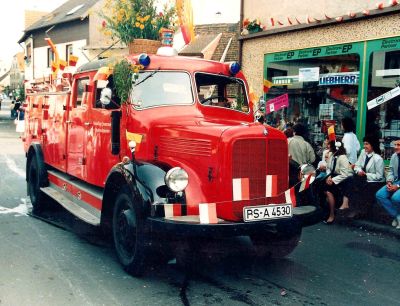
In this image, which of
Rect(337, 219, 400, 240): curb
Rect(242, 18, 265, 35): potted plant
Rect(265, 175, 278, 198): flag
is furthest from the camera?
Rect(242, 18, 265, 35): potted plant

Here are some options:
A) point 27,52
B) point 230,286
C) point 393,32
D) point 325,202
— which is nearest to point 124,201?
point 230,286

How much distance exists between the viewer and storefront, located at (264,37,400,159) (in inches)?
368

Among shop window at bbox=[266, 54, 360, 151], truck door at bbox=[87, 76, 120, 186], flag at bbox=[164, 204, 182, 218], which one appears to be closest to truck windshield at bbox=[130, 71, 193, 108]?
truck door at bbox=[87, 76, 120, 186]

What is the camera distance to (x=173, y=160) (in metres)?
5.18

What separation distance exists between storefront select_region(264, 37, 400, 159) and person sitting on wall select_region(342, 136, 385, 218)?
1.52 m

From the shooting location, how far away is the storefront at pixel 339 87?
9.36 meters

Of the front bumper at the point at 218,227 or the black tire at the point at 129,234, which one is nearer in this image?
the front bumper at the point at 218,227

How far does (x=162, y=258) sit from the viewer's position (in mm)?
5297

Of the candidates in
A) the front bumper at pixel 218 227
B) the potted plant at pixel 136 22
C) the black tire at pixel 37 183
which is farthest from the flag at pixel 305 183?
the black tire at pixel 37 183

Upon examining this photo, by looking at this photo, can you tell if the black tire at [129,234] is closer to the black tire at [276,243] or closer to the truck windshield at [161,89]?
the truck windshield at [161,89]

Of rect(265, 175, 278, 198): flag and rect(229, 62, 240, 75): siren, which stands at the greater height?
rect(229, 62, 240, 75): siren

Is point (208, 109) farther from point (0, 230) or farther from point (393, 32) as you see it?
point (393, 32)

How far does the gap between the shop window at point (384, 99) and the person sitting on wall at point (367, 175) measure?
4.28 feet

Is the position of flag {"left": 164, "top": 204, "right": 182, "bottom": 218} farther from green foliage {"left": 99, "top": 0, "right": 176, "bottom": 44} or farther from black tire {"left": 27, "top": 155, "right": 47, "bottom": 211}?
black tire {"left": 27, "top": 155, "right": 47, "bottom": 211}
